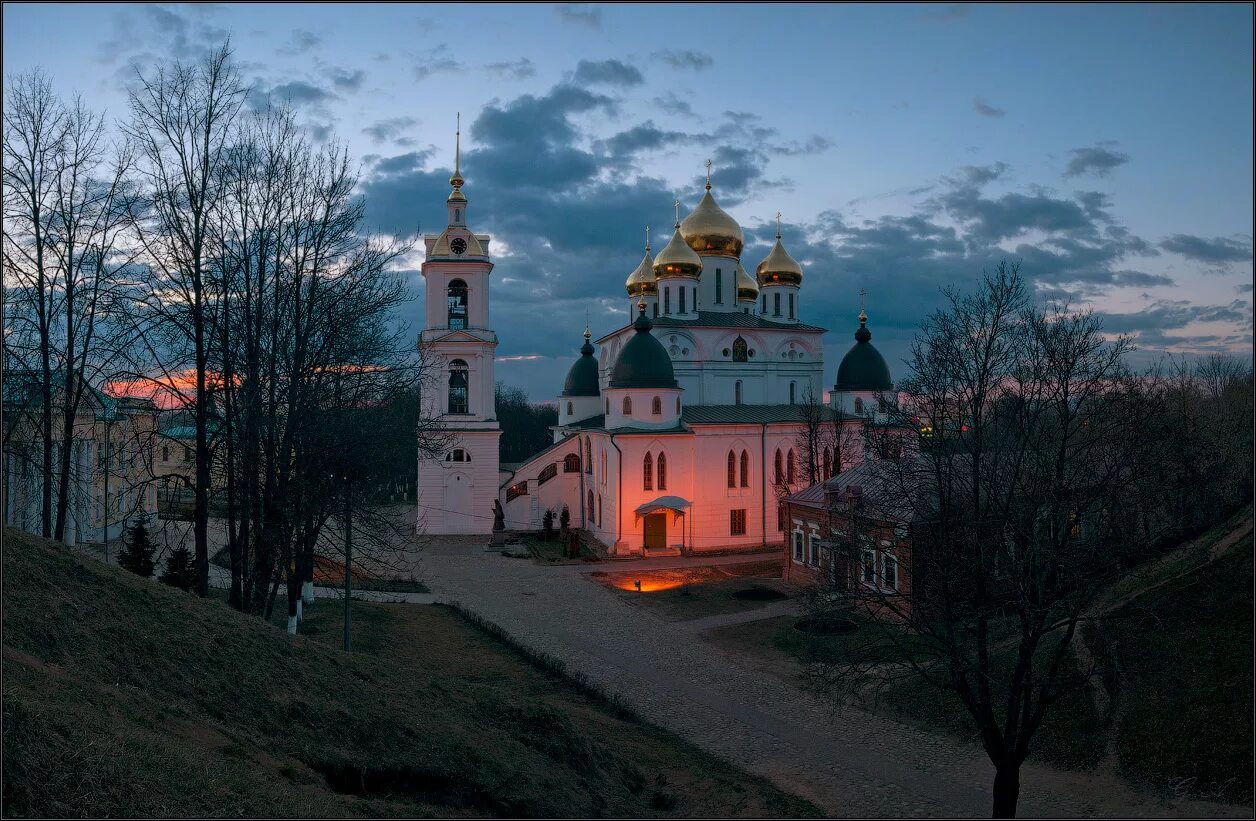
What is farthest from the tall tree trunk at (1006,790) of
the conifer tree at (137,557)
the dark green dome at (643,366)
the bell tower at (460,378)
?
the bell tower at (460,378)

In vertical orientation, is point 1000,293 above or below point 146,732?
above

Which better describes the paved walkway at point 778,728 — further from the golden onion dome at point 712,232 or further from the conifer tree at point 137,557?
the golden onion dome at point 712,232

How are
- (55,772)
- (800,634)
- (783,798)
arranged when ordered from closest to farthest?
(55,772), (783,798), (800,634)

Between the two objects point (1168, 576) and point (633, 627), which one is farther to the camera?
point (633, 627)

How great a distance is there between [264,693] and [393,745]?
1.53 meters

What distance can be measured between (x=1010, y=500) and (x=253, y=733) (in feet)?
30.7

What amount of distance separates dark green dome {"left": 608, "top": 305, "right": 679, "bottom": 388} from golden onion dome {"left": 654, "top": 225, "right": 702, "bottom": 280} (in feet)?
17.5

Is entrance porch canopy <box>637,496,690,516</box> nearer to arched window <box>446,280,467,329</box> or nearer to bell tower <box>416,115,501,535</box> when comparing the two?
bell tower <box>416,115,501,535</box>

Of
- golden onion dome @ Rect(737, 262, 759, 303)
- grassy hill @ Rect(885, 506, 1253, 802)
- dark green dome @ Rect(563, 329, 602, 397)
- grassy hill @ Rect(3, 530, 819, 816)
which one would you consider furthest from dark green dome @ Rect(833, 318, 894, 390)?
grassy hill @ Rect(3, 530, 819, 816)

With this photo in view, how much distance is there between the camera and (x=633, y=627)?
2062cm

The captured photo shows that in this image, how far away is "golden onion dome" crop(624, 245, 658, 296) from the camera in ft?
129

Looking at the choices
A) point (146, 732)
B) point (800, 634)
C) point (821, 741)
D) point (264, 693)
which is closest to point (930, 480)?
point (821, 741)

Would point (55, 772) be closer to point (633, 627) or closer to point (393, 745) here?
point (393, 745)

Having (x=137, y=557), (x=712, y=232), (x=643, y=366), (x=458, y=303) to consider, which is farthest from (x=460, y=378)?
(x=137, y=557)
